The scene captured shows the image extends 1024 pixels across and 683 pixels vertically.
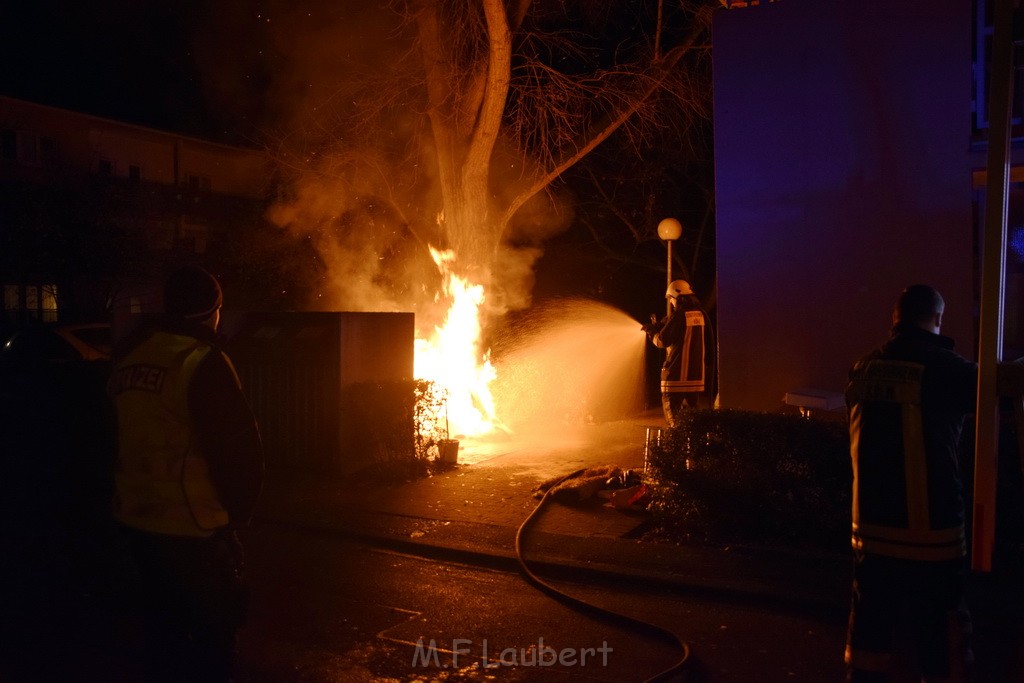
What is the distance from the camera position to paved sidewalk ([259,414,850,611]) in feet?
19.1

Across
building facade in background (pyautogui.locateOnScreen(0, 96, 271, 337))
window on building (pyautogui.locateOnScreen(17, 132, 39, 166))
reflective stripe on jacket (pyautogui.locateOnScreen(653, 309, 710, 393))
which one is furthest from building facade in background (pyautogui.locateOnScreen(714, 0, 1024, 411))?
window on building (pyautogui.locateOnScreen(17, 132, 39, 166))

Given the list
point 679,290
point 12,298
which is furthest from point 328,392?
point 12,298

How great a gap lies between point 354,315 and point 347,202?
6847 millimetres

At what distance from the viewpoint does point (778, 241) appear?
29.6ft

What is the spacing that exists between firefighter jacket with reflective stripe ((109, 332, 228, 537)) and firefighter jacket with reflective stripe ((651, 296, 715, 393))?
22.8 ft

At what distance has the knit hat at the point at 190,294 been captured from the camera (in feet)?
11.1

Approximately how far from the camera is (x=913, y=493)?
352 cm

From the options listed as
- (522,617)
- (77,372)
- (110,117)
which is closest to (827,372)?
(522,617)

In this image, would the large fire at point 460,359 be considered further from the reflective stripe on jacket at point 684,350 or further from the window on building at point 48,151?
the window on building at point 48,151

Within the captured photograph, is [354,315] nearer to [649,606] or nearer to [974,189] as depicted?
[649,606]

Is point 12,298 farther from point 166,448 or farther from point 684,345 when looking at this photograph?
point 166,448

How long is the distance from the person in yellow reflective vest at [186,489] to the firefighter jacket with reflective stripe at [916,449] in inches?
98.2

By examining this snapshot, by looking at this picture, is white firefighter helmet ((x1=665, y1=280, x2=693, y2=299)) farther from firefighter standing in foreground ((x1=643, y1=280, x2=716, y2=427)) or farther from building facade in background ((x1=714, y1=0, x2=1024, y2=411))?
building facade in background ((x1=714, y1=0, x2=1024, y2=411))

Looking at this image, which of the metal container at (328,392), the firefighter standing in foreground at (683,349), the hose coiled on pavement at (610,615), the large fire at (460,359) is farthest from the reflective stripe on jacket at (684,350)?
the hose coiled on pavement at (610,615)
